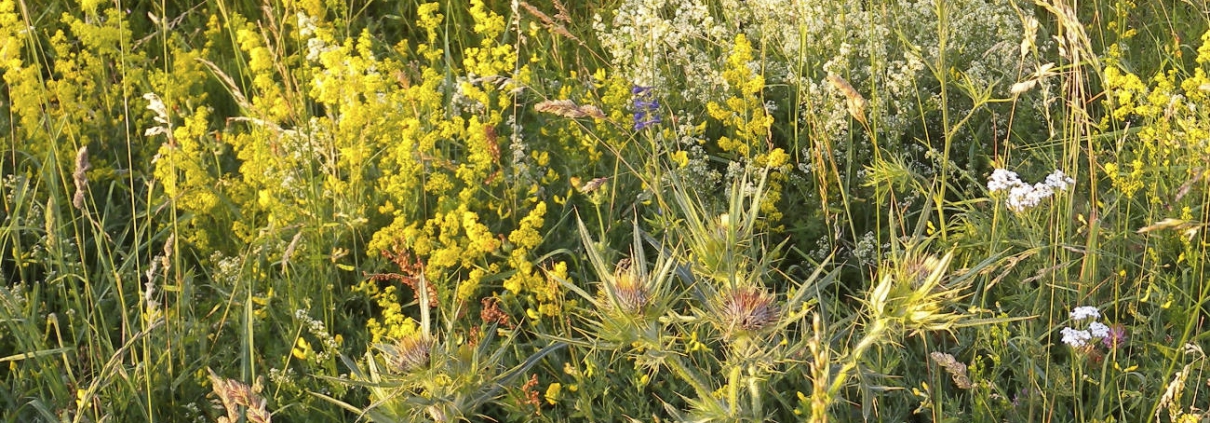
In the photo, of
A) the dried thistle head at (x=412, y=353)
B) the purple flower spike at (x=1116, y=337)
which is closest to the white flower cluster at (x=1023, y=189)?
the purple flower spike at (x=1116, y=337)

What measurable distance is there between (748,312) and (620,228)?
4.81ft

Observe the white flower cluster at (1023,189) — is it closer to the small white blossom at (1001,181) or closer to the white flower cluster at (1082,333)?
the small white blossom at (1001,181)

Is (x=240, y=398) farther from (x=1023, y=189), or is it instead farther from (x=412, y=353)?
(x=1023, y=189)

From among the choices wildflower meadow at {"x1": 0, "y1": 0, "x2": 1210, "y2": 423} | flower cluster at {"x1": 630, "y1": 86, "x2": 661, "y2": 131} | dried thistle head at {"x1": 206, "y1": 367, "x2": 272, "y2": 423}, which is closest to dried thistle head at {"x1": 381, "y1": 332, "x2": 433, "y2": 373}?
wildflower meadow at {"x1": 0, "y1": 0, "x2": 1210, "y2": 423}

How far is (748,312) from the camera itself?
1.40m

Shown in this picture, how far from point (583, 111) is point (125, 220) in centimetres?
172

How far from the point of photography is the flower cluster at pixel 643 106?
2.69 meters

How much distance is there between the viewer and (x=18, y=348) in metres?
2.44

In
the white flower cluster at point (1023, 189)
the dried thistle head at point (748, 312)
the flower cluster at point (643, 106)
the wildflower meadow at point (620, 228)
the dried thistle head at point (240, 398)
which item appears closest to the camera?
the dried thistle head at point (748, 312)

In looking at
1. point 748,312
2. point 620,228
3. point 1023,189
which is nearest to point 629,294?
point 748,312

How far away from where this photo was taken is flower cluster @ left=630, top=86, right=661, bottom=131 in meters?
2.69

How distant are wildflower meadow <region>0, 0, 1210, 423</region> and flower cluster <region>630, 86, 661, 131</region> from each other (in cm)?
2

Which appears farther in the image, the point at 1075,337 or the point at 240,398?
the point at 1075,337

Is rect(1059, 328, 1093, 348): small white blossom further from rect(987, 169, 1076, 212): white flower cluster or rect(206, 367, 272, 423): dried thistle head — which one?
rect(206, 367, 272, 423): dried thistle head
